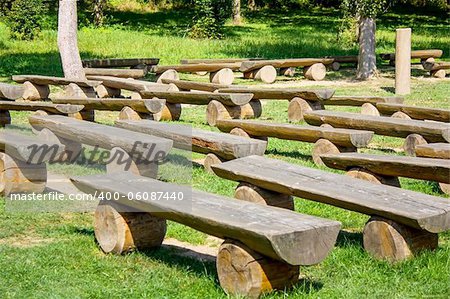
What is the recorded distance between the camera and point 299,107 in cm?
1148

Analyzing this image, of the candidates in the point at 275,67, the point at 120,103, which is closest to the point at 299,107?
the point at 120,103

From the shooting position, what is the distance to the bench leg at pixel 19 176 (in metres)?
7.06

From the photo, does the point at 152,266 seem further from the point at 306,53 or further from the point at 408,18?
the point at 408,18

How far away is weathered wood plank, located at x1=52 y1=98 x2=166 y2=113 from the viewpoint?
995cm

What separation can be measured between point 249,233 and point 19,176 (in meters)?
3.42

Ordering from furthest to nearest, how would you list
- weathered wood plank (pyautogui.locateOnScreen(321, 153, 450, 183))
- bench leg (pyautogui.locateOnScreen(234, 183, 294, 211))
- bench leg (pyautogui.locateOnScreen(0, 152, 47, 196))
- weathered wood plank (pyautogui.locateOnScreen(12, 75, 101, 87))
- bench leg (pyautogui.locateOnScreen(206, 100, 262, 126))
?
weathered wood plank (pyautogui.locateOnScreen(12, 75, 101, 87)) → bench leg (pyautogui.locateOnScreen(206, 100, 262, 126)) → bench leg (pyautogui.locateOnScreen(0, 152, 47, 196)) → weathered wood plank (pyautogui.locateOnScreen(321, 153, 450, 183)) → bench leg (pyautogui.locateOnScreen(234, 183, 294, 211))

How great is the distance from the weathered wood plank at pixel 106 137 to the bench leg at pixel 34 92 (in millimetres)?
5422

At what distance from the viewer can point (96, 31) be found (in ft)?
90.3

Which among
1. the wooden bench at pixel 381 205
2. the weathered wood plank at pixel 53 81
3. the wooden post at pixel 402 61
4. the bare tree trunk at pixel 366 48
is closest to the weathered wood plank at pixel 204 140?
the wooden bench at pixel 381 205

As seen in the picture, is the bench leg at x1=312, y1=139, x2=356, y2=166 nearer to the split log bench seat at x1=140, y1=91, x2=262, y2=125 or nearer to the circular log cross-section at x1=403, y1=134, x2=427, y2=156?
the circular log cross-section at x1=403, y1=134, x2=427, y2=156

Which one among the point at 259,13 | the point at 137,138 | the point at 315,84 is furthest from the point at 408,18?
the point at 137,138

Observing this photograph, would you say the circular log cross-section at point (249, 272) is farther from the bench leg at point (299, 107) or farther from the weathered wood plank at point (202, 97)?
the bench leg at point (299, 107)

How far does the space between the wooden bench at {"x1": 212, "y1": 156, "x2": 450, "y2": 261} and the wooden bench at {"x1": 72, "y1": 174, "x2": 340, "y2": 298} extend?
650mm

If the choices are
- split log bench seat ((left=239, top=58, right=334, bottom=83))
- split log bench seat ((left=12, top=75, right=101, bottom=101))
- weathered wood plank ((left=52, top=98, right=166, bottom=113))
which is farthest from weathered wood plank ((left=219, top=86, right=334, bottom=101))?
split log bench seat ((left=239, top=58, right=334, bottom=83))
